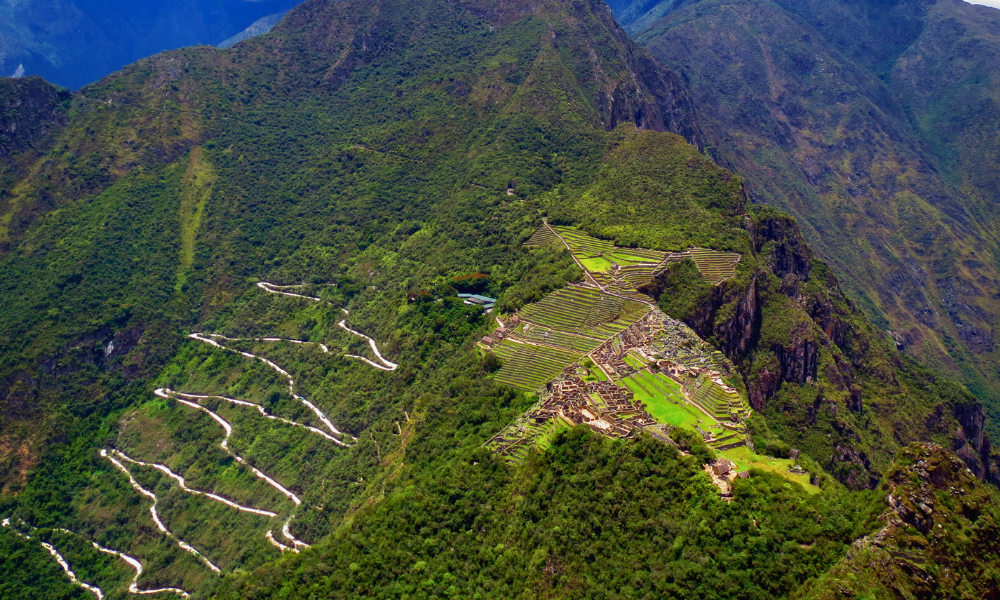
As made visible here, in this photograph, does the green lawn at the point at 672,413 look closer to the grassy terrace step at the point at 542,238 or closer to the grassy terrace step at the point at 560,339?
the grassy terrace step at the point at 560,339

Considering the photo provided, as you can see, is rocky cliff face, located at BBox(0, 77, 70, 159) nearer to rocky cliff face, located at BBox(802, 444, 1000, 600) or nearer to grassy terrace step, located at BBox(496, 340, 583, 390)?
grassy terrace step, located at BBox(496, 340, 583, 390)

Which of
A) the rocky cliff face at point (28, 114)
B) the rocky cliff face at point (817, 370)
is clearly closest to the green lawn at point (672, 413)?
the rocky cliff face at point (817, 370)

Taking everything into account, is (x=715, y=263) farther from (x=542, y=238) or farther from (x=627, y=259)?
(x=542, y=238)

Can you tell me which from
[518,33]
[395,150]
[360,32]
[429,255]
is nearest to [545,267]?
[429,255]

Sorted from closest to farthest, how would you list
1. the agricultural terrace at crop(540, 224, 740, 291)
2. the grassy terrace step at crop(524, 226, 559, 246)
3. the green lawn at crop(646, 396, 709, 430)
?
the green lawn at crop(646, 396, 709, 430), the agricultural terrace at crop(540, 224, 740, 291), the grassy terrace step at crop(524, 226, 559, 246)

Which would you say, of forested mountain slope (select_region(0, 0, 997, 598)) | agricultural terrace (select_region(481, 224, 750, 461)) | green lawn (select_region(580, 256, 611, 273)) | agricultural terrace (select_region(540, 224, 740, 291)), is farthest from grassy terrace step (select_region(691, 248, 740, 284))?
green lawn (select_region(580, 256, 611, 273))

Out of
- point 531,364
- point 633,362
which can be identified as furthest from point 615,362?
point 531,364

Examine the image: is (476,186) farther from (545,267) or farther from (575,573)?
(575,573)
